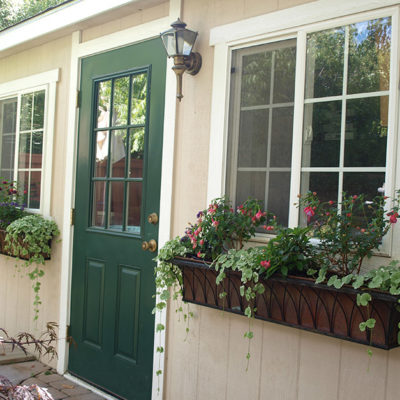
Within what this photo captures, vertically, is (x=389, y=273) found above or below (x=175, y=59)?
below

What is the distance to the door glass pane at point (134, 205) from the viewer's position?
3283mm

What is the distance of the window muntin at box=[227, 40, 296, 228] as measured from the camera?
2.51m

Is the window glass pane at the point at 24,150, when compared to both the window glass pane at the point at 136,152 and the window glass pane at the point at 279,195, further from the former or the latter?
the window glass pane at the point at 279,195

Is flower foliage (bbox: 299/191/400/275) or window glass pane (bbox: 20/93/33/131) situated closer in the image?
flower foliage (bbox: 299/191/400/275)

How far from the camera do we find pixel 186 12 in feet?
9.93

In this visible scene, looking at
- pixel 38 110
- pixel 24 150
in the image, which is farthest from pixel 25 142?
pixel 38 110

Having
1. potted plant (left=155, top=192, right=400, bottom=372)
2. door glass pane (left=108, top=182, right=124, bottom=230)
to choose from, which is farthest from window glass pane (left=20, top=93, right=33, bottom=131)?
potted plant (left=155, top=192, right=400, bottom=372)

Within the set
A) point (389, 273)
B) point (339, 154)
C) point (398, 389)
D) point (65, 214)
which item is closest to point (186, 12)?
point (339, 154)

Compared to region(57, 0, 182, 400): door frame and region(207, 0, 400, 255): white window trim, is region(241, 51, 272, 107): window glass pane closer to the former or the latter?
region(207, 0, 400, 255): white window trim

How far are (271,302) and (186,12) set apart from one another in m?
1.84

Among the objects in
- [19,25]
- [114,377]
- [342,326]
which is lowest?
[114,377]

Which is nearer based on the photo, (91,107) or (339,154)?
(339,154)

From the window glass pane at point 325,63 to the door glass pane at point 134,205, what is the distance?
136 cm

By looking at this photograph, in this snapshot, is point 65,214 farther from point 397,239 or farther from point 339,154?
point 397,239
